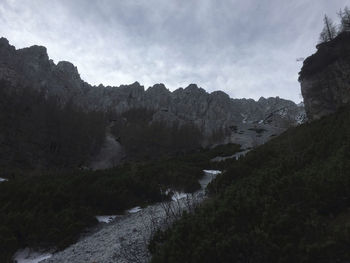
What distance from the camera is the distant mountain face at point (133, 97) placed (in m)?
70.0

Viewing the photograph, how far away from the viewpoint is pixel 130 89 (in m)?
97.8

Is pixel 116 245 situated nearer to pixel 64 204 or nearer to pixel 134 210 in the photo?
pixel 134 210

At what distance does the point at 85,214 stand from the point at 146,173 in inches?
226

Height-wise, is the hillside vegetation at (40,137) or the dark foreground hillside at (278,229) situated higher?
the hillside vegetation at (40,137)

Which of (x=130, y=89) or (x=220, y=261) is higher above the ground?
(x=130, y=89)

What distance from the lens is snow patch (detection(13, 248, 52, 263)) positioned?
19.5 ft

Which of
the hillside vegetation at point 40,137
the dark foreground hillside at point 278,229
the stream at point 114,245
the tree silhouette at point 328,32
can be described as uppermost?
the tree silhouette at point 328,32

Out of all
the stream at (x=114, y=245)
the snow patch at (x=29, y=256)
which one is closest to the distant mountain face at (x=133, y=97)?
the stream at (x=114, y=245)

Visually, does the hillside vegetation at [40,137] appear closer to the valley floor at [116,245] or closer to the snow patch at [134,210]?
the snow patch at [134,210]

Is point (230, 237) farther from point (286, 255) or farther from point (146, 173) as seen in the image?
point (146, 173)

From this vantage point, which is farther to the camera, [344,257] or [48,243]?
[48,243]

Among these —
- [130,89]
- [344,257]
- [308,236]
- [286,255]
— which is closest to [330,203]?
[308,236]

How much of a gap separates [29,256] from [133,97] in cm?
9048

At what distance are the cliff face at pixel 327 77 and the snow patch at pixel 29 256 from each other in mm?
28799
